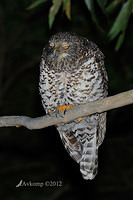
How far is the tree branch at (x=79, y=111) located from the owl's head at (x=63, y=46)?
2.14 ft

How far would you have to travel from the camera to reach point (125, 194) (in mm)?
7113

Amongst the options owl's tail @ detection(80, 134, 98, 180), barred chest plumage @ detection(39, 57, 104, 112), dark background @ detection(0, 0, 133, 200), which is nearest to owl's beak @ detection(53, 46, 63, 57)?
barred chest plumage @ detection(39, 57, 104, 112)

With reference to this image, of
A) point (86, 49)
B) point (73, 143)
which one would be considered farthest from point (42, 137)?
point (86, 49)

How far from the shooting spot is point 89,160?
3918 mm

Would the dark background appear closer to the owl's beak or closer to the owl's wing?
the owl's wing

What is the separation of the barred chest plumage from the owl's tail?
723mm

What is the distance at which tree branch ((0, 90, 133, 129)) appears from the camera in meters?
2.52

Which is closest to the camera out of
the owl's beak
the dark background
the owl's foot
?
the owl's foot

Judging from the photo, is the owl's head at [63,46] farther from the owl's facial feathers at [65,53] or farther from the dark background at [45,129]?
the dark background at [45,129]

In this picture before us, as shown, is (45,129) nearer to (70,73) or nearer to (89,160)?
(89,160)

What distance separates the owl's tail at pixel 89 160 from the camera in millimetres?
3867

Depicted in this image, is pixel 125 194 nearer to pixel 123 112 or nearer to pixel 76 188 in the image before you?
pixel 76 188

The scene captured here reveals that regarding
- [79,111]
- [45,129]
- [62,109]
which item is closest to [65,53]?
[62,109]

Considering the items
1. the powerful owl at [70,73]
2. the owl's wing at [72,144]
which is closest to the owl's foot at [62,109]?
the powerful owl at [70,73]
